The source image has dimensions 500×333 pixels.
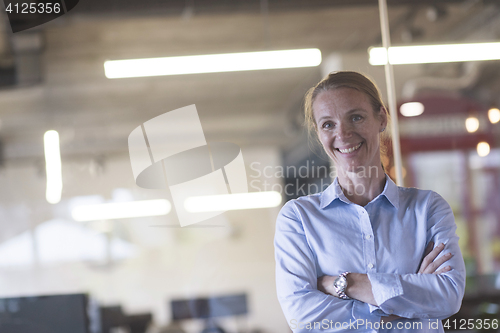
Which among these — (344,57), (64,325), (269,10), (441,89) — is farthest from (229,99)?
(64,325)

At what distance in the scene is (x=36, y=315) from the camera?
121 inches

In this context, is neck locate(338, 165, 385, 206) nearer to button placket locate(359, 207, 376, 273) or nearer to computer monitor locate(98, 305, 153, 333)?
button placket locate(359, 207, 376, 273)

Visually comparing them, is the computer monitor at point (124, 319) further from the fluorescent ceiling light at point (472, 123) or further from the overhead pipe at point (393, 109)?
the fluorescent ceiling light at point (472, 123)

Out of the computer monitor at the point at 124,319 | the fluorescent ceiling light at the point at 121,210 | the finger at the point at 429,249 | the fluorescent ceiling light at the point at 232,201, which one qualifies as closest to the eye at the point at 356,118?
the finger at the point at 429,249

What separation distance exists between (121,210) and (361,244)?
89.1 inches

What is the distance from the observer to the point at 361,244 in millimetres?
1551

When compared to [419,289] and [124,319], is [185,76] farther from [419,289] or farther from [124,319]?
[419,289]

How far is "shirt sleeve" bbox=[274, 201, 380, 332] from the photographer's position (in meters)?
1.46

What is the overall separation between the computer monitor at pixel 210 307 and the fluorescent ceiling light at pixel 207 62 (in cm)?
176

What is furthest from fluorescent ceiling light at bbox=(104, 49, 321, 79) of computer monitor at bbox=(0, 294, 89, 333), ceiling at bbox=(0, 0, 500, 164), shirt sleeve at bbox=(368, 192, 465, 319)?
computer monitor at bbox=(0, 294, 89, 333)

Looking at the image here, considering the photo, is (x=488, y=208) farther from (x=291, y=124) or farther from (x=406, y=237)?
(x=406, y=237)

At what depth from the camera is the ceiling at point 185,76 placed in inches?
116

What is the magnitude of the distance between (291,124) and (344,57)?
0.54 m

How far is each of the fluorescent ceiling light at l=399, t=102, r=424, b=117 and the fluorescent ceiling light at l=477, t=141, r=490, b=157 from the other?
A: 66cm
